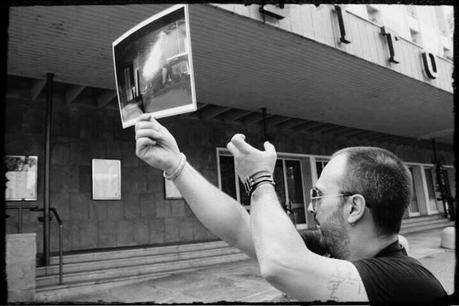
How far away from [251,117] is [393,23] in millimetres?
6361

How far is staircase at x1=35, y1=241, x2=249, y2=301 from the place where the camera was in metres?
5.93

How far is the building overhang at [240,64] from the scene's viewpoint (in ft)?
15.6

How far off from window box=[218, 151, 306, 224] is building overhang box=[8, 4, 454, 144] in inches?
85.1

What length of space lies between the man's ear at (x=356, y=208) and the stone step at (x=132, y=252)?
648cm

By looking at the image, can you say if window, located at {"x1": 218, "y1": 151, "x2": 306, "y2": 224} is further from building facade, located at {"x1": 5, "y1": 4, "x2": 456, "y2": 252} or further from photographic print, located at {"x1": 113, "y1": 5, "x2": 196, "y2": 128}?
photographic print, located at {"x1": 113, "y1": 5, "x2": 196, "y2": 128}

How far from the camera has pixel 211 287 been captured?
5848 mm

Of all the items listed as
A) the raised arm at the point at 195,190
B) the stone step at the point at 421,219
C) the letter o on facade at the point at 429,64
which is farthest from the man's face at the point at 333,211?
the stone step at the point at 421,219

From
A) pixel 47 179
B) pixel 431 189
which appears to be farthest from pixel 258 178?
pixel 431 189

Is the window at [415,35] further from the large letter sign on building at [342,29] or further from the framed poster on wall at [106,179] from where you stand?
the framed poster on wall at [106,179]

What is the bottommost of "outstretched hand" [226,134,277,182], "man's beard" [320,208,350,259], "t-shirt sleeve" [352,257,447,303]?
"t-shirt sleeve" [352,257,447,303]

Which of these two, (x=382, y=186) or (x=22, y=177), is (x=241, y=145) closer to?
(x=382, y=186)

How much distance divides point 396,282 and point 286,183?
11.0 m

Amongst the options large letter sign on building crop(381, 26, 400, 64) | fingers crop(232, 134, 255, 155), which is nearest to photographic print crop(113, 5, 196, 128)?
fingers crop(232, 134, 255, 155)

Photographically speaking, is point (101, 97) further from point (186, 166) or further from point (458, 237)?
point (458, 237)
